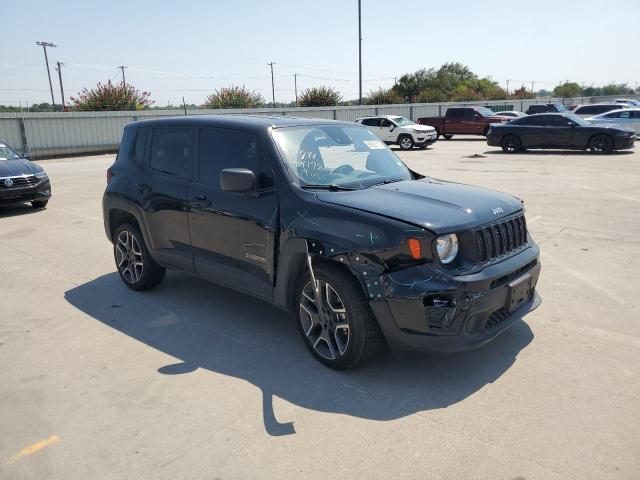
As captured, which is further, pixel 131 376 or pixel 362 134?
pixel 362 134

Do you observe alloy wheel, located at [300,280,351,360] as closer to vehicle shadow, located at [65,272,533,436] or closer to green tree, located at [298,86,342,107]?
vehicle shadow, located at [65,272,533,436]

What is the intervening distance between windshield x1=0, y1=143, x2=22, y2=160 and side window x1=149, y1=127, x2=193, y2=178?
24.6 ft

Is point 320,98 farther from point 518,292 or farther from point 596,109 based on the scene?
point 518,292

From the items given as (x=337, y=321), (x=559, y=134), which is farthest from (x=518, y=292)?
(x=559, y=134)

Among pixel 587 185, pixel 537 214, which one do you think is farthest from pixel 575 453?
pixel 587 185

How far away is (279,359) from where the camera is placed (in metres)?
4.17

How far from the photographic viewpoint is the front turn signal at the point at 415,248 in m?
3.47

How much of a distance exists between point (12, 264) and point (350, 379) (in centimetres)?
545

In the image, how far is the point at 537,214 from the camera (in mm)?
9203

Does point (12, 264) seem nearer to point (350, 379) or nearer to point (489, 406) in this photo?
point (350, 379)

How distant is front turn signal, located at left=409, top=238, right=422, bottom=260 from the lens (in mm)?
3467

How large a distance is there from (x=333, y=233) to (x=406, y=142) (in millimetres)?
21409

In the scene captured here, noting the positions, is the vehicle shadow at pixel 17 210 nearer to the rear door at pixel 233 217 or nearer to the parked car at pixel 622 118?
the rear door at pixel 233 217

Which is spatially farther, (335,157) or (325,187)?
(335,157)
